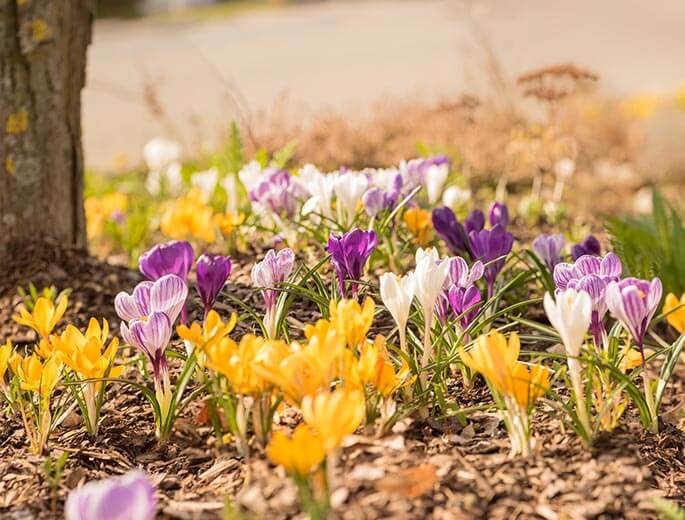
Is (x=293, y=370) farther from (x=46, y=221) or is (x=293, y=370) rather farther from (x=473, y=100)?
(x=473, y=100)

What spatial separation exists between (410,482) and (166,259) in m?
0.98

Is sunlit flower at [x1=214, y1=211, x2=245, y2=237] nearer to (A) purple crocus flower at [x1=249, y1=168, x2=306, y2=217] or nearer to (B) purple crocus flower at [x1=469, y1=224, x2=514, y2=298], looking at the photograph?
(A) purple crocus flower at [x1=249, y1=168, x2=306, y2=217]

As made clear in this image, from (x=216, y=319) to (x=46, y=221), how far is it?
1.72 meters

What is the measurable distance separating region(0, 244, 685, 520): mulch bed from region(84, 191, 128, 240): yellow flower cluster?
2302 mm

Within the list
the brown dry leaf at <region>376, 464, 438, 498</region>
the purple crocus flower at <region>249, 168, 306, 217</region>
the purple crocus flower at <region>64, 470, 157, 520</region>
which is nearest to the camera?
the purple crocus flower at <region>64, 470, 157, 520</region>

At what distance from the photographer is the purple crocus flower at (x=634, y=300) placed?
1943 millimetres

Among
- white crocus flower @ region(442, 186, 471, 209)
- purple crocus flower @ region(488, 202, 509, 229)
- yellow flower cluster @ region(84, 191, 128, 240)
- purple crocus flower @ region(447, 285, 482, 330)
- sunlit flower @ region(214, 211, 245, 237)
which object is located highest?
purple crocus flower @ region(488, 202, 509, 229)

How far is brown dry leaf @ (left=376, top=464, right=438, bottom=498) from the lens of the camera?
1.74m

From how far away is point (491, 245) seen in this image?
263 centimetres

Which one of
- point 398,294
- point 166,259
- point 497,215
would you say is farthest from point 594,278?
point 166,259

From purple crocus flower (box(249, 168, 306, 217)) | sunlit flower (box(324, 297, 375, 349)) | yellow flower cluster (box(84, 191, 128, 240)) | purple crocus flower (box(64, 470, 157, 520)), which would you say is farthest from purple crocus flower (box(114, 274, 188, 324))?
yellow flower cluster (box(84, 191, 128, 240))

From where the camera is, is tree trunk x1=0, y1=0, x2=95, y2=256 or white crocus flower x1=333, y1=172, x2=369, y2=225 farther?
tree trunk x1=0, y1=0, x2=95, y2=256

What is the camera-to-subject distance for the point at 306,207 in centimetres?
309

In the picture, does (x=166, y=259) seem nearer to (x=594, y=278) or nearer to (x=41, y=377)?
(x=41, y=377)
